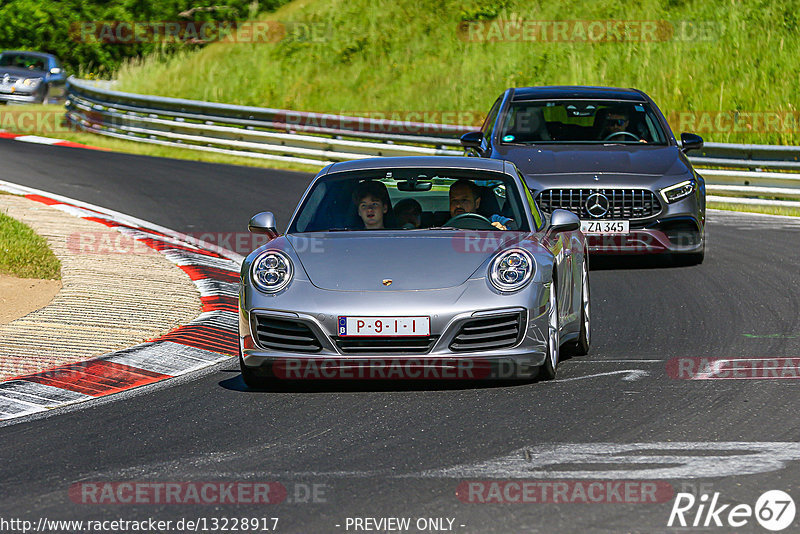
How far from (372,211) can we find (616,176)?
475cm

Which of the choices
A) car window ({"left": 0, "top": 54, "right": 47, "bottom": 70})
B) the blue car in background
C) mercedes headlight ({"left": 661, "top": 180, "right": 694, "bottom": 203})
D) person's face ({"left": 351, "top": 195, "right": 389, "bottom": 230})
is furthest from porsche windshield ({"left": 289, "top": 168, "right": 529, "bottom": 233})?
car window ({"left": 0, "top": 54, "right": 47, "bottom": 70})

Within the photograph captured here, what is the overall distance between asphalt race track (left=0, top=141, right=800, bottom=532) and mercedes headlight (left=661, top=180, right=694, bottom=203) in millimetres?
2759

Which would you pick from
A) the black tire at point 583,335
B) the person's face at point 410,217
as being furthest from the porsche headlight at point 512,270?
the black tire at point 583,335

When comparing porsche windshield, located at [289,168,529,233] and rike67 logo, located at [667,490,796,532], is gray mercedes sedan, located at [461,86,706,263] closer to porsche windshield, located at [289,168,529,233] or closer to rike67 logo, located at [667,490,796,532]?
porsche windshield, located at [289,168,529,233]

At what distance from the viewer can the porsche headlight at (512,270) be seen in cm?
746

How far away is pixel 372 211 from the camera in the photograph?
332 inches

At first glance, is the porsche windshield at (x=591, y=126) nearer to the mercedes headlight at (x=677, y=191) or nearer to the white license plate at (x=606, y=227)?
the mercedes headlight at (x=677, y=191)

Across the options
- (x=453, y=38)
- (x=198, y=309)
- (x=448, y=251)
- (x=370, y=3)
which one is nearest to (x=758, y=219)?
(x=198, y=309)

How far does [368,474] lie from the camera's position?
18.5 ft

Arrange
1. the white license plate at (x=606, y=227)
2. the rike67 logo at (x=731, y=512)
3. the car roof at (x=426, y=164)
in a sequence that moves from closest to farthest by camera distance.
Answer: the rike67 logo at (x=731, y=512) < the car roof at (x=426, y=164) < the white license plate at (x=606, y=227)

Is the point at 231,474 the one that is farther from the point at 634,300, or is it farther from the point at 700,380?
the point at 634,300

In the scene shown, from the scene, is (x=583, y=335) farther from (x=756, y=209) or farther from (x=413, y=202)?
(x=756, y=209)

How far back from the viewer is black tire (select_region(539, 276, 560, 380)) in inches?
300

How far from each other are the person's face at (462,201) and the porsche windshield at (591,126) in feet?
17.1
